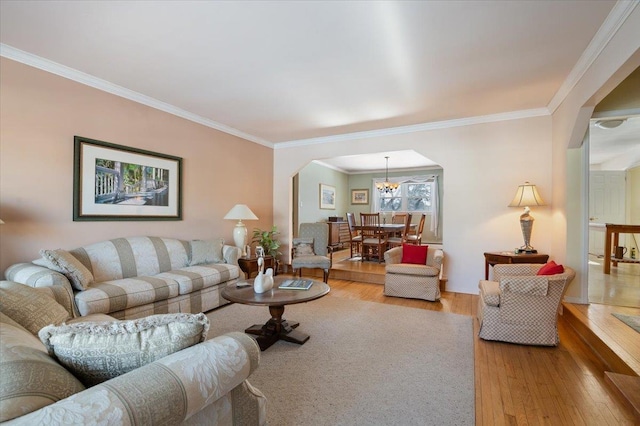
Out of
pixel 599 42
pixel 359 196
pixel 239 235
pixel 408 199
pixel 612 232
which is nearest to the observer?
pixel 599 42

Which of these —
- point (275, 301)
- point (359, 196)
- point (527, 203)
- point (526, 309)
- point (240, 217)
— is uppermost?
point (359, 196)

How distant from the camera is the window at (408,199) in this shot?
29.1 feet

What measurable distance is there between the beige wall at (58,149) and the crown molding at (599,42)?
437cm

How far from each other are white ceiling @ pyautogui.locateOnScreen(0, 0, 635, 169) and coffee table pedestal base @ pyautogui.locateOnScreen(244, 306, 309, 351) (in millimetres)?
2313

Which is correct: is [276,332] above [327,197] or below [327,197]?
below

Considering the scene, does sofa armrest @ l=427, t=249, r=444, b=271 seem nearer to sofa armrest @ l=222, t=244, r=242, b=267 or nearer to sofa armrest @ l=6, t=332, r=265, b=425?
sofa armrest @ l=222, t=244, r=242, b=267

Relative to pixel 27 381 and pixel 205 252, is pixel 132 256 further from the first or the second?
pixel 27 381

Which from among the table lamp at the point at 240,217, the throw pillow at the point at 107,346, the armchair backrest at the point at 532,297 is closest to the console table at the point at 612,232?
the armchair backrest at the point at 532,297

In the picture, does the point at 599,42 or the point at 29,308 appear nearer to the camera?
the point at 29,308

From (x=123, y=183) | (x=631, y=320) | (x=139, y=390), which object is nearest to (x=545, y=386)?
(x=631, y=320)

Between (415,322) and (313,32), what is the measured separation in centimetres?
290

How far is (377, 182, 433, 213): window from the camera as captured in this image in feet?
29.1

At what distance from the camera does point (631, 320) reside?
278 centimetres

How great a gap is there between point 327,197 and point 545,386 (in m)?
6.94
